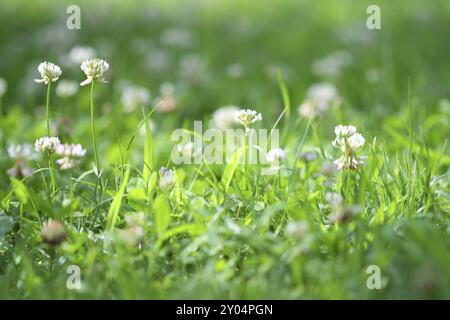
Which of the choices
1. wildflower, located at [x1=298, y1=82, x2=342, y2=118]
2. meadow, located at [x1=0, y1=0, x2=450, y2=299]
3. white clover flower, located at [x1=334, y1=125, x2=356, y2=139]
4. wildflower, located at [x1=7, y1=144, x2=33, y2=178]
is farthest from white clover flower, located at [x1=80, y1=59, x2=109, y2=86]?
wildflower, located at [x1=298, y1=82, x2=342, y2=118]

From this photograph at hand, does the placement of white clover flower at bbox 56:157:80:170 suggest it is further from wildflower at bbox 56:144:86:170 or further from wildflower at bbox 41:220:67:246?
wildflower at bbox 41:220:67:246

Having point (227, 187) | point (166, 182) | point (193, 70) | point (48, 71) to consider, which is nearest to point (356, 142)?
point (227, 187)

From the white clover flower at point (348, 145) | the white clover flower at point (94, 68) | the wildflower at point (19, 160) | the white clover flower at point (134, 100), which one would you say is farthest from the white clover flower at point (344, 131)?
the white clover flower at point (134, 100)

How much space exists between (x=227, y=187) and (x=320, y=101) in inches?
39.9

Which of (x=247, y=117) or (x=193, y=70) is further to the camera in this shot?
(x=193, y=70)

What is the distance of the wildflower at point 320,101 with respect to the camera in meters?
2.41

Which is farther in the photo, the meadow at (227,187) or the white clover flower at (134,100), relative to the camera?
the white clover flower at (134,100)

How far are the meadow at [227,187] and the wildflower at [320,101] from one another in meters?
0.01

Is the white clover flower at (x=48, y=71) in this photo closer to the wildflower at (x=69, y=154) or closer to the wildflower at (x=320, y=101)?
the wildflower at (x=69, y=154)

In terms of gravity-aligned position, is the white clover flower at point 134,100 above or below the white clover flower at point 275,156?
above

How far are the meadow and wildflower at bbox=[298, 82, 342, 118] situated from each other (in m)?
0.01

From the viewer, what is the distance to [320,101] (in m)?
2.58

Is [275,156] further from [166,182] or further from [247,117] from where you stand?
[166,182]

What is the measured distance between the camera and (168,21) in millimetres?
4277
